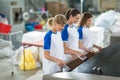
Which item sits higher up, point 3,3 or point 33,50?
point 3,3

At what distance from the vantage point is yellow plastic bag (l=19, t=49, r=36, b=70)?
4462mm

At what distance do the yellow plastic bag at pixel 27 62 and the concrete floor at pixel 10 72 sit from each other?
10 cm

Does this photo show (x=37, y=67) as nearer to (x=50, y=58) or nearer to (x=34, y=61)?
(x=34, y=61)

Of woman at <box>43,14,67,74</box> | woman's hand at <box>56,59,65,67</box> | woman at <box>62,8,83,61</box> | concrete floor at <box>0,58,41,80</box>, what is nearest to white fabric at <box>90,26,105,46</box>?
concrete floor at <box>0,58,41,80</box>

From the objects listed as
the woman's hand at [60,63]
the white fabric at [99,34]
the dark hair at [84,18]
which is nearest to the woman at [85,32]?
the dark hair at [84,18]

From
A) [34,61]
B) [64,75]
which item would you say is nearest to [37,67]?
[34,61]

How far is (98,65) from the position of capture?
210cm

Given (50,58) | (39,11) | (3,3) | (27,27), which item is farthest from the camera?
(39,11)

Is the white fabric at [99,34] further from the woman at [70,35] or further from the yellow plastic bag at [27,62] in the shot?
Result: the woman at [70,35]

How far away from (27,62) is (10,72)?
1.14 ft

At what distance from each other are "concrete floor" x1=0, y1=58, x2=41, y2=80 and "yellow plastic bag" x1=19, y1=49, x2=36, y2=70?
4.0 inches

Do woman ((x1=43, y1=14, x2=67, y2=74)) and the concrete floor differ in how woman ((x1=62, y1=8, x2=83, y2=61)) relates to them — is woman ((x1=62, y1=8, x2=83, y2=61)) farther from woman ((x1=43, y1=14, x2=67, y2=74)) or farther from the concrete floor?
the concrete floor

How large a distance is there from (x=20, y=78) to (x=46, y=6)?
622 centimetres

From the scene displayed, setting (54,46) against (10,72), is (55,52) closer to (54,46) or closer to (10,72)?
(54,46)
